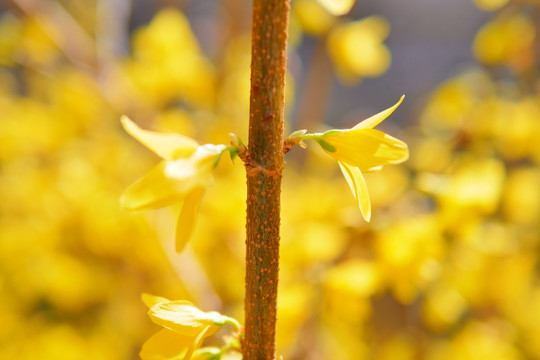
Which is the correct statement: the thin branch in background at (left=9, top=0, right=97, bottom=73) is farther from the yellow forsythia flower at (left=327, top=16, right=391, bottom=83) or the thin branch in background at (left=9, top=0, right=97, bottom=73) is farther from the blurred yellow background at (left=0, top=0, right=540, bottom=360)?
the yellow forsythia flower at (left=327, top=16, right=391, bottom=83)

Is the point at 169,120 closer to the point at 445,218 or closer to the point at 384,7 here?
the point at 445,218

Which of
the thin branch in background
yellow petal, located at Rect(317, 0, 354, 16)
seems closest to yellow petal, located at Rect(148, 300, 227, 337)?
yellow petal, located at Rect(317, 0, 354, 16)

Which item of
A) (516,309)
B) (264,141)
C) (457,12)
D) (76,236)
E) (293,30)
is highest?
(457,12)

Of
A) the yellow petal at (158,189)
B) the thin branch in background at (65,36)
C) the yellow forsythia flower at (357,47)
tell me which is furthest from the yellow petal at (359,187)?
the thin branch in background at (65,36)

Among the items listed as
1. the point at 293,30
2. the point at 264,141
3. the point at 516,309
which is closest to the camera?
the point at 264,141

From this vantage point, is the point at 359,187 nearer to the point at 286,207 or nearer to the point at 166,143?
the point at 166,143

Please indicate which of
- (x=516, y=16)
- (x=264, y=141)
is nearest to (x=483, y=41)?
(x=516, y=16)

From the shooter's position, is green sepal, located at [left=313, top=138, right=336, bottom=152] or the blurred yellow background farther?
the blurred yellow background
